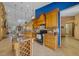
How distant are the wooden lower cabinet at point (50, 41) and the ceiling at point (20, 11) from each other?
0.58 m

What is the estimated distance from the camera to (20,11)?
95.3 inches

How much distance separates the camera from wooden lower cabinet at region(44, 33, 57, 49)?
8.22ft

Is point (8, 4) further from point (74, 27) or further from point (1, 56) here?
point (74, 27)

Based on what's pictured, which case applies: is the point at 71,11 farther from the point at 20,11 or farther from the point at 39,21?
the point at 20,11

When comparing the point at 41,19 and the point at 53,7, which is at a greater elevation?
the point at 53,7

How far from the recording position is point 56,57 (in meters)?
2.38

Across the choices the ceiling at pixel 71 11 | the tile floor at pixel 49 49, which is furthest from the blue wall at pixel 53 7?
the tile floor at pixel 49 49

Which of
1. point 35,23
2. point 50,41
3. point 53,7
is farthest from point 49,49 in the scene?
point 53,7

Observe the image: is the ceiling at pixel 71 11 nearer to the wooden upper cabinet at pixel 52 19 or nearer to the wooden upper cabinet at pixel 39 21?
the wooden upper cabinet at pixel 52 19

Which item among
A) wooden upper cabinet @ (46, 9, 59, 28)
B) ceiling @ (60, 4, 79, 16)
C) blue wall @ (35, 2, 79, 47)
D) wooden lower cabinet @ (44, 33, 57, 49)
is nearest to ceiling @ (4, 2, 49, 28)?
blue wall @ (35, 2, 79, 47)

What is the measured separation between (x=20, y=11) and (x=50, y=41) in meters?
0.95

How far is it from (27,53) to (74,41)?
1.03 m

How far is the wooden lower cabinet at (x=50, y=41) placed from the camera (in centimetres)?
251

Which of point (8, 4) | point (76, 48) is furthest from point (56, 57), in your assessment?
point (8, 4)
